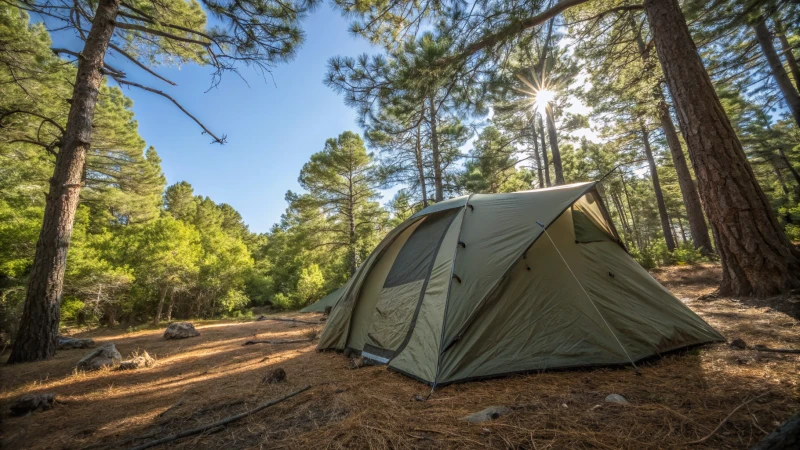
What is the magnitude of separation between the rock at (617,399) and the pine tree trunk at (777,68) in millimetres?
13240

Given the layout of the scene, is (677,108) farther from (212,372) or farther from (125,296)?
(125,296)

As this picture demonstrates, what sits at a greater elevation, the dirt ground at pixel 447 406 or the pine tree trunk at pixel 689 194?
the pine tree trunk at pixel 689 194

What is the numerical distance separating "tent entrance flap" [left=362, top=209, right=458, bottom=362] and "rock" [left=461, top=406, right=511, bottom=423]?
4.14 feet

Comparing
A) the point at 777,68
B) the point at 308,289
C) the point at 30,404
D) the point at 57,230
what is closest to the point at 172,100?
the point at 57,230

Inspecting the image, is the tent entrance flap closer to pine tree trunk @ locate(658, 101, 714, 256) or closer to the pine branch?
the pine branch

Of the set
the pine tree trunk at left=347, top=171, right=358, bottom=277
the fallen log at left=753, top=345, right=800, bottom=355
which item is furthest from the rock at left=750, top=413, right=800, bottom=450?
the pine tree trunk at left=347, top=171, right=358, bottom=277

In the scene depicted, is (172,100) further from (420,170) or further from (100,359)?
(420,170)

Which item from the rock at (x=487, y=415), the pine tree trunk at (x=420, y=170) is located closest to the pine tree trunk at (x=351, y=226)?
the pine tree trunk at (x=420, y=170)

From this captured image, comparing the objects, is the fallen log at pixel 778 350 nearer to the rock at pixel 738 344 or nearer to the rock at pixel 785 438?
the rock at pixel 738 344

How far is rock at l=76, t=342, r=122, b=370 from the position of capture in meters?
3.91

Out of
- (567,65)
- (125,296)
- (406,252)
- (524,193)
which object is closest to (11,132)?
(125,296)

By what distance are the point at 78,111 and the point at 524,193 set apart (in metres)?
7.24

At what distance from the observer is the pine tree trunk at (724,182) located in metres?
3.62

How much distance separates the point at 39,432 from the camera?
217 centimetres
